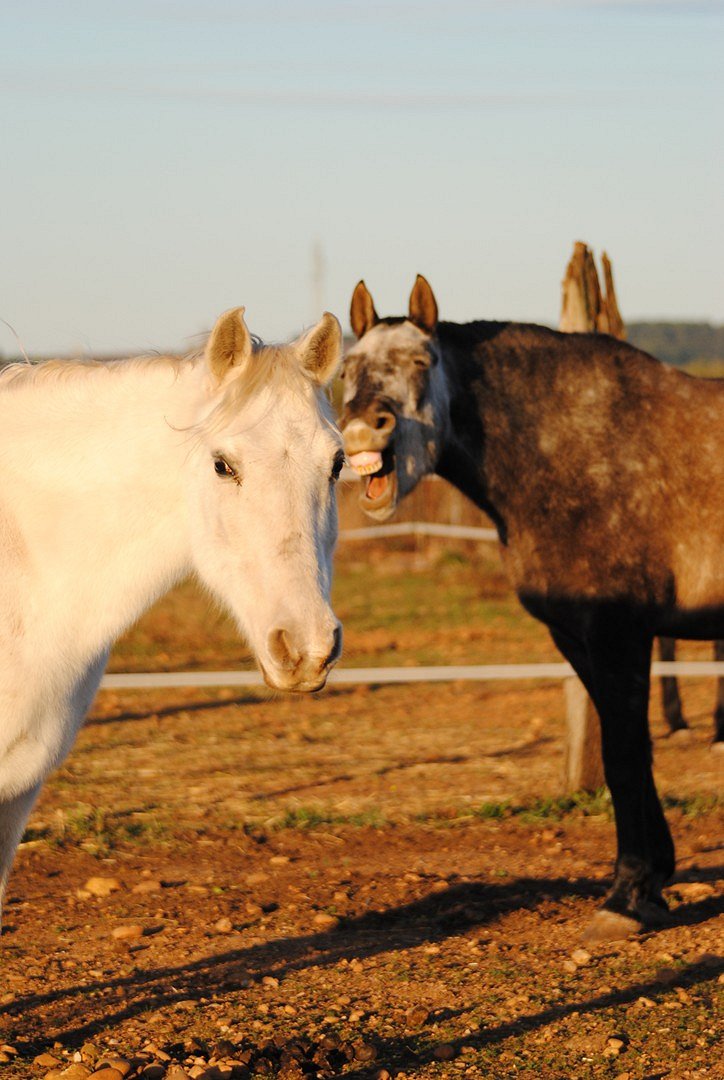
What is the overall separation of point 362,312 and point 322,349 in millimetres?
2344

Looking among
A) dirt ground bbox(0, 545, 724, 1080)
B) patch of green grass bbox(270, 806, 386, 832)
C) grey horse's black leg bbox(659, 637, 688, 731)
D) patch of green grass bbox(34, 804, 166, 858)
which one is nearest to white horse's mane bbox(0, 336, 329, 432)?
dirt ground bbox(0, 545, 724, 1080)

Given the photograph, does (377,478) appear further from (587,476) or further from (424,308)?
(587,476)

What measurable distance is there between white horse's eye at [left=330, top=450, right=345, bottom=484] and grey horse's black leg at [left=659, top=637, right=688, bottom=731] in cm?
517

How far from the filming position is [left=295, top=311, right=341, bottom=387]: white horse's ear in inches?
120

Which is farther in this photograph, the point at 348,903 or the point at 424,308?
the point at 424,308

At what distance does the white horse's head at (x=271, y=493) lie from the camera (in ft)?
9.12

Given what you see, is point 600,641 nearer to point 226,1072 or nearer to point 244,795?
point 226,1072

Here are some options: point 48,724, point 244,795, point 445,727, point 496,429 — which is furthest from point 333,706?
point 48,724

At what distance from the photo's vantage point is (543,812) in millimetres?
6219

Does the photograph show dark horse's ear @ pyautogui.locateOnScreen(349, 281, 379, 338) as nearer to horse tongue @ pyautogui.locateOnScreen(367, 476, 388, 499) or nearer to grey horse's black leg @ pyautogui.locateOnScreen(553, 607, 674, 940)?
horse tongue @ pyautogui.locateOnScreen(367, 476, 388, 499)

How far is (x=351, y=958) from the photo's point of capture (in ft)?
14.3

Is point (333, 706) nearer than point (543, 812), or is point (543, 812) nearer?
point (543, 812)

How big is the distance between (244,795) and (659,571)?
2803 mm

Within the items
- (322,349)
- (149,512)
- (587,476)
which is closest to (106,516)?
(149,512)
